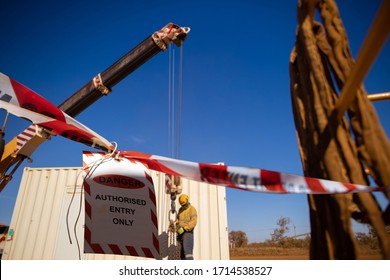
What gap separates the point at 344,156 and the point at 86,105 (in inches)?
205

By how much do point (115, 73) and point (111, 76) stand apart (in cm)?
11

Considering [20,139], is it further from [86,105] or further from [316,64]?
[316,64]

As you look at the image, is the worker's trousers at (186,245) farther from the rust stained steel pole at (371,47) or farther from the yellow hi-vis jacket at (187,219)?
the rust stained steel pole at (371,47)

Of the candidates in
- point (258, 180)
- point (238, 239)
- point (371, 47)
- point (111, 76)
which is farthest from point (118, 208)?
point (238, 239)

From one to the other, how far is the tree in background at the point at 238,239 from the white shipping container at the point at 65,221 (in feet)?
75.1

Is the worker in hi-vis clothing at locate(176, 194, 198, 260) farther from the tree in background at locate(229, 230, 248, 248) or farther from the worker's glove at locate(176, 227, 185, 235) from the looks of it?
the tree in background at locate(229, 230, 248, 248)

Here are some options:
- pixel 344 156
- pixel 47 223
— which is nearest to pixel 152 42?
pixel 344 156

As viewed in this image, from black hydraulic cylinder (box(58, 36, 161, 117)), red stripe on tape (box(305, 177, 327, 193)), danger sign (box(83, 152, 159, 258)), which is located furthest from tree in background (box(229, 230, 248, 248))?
red stripe on tape (box(305, 177, 327, 193))

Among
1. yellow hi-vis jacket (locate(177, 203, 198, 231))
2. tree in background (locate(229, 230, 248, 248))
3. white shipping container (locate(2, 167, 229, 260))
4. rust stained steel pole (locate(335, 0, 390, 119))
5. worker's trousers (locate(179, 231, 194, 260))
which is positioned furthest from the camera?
tree in background (locate(229, 230, 248, 248))

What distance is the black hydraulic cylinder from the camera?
16.0 feet

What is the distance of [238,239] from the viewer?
27.8 m

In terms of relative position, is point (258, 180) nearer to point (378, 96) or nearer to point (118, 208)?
point (378, 96)

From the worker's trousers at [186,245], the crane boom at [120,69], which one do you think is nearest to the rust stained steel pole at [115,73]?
the crane boom at [120,69]

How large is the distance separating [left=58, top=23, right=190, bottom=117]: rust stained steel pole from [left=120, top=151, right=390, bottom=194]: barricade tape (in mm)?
3957
